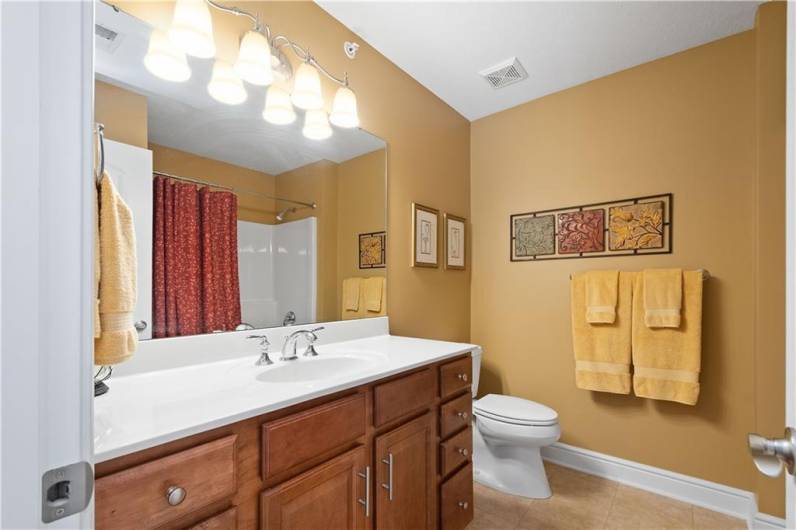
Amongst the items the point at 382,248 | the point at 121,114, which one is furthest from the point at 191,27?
the point at 382,248

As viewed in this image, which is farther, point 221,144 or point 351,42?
point 351,42

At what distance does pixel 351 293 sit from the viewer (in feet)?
6.21

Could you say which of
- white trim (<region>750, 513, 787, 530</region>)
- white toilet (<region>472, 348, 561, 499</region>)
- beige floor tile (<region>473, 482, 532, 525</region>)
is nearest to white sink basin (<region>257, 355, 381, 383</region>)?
white toilet (<region>472, 348, 561, 499</region>)

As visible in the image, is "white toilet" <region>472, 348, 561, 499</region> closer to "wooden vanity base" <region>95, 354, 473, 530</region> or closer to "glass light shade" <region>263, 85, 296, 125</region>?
"wooden vanity base" <region>95, 354, 473, 530</region>

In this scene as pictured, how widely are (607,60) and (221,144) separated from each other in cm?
220

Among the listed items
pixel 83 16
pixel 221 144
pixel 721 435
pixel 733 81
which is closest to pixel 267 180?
pixel 221 144

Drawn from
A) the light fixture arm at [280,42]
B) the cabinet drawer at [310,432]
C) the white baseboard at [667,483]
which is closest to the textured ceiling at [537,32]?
the light fixture arm at [280,42]

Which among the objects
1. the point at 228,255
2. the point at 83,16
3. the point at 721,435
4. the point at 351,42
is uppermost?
the point at 351,42

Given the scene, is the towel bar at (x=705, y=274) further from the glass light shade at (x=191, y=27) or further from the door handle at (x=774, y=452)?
the glass light shade at (x=191, y=27)

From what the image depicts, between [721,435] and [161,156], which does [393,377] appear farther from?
[721,435]

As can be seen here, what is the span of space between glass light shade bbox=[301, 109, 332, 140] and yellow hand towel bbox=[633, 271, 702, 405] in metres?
1.93

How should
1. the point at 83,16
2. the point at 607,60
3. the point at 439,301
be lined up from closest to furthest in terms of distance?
the point at 83,16, the point at 607,60, the point at 439,301

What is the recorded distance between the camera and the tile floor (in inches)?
69.2

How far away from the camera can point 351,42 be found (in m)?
1.88
